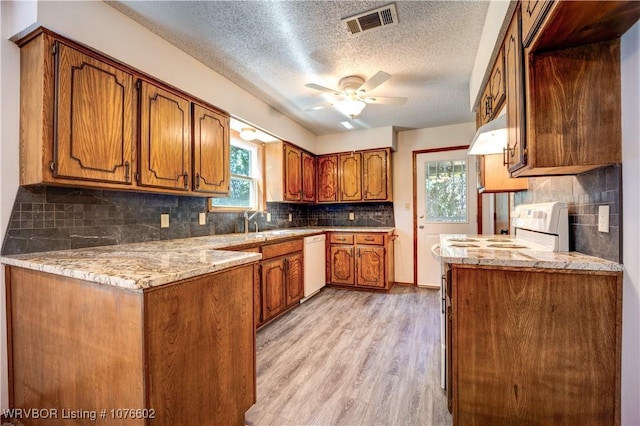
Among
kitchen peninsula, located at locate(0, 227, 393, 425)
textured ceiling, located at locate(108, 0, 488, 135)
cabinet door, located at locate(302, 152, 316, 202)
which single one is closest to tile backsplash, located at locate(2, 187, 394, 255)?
kitchen peninsula, located at locate(0, 227, 393, 425)

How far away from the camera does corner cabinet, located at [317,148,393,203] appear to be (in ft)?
13.8

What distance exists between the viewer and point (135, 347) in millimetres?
987

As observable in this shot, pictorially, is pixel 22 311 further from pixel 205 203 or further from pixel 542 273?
pixel 542 273

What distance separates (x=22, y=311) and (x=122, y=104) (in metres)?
1.28

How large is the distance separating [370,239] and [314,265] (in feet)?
2.90

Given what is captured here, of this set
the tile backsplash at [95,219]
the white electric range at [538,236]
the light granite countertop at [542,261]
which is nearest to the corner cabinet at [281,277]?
the tile backsplash at [95,219]

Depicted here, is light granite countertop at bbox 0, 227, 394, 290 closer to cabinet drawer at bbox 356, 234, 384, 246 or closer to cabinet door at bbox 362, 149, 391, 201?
cabinet drawer at bbox 356, 234, 384, 246

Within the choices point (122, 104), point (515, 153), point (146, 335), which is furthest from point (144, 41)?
point (515, 153)

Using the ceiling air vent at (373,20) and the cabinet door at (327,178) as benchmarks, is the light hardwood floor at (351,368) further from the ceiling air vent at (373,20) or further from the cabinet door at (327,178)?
the ceiling air vent at (373,20)

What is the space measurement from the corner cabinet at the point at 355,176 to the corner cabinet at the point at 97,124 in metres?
2.52

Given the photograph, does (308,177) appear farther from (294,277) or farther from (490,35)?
(490,35)

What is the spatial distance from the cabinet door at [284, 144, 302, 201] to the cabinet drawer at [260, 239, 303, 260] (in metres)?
0.78

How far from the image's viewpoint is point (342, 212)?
4.73 m

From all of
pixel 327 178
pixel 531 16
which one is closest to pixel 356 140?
pixel 327 178
